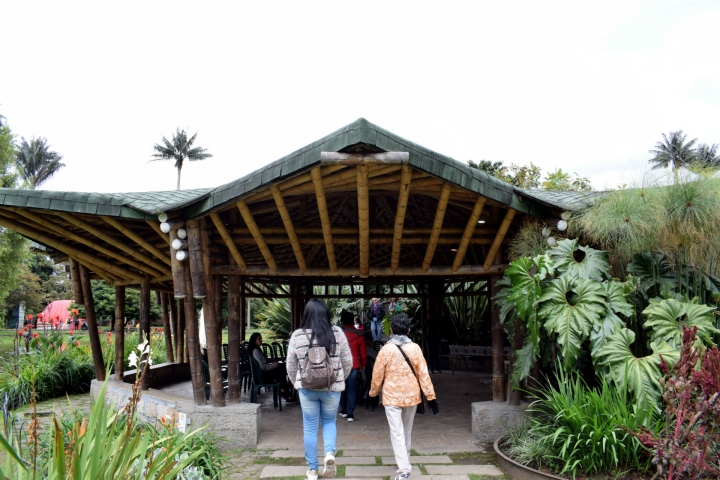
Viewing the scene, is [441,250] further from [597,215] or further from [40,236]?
[40,236]

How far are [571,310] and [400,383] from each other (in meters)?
1.84

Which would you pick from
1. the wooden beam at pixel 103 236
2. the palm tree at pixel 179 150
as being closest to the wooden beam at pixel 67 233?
the wooden beam at pixel 103 236

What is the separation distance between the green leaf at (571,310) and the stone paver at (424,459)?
5.33 feet

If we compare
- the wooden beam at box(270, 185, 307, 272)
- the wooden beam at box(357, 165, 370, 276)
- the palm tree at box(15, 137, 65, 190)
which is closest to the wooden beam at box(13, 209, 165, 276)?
the wooden beam at box(270, 185, 307, 272)

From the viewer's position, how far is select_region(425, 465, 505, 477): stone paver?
5.13 m

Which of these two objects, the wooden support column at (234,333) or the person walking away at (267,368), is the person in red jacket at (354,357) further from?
the wooden support column at (234,333)

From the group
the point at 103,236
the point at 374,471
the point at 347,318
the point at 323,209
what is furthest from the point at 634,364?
the point at 103,236

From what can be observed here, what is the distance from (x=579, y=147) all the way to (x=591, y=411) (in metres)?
54.0

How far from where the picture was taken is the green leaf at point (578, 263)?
5.47 meters

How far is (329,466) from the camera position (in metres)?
4.77

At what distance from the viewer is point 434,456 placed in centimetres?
575

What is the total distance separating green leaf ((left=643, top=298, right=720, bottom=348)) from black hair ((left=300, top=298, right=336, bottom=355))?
2859mm

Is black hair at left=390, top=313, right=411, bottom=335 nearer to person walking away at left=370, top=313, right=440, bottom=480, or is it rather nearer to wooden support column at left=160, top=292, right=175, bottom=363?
person walking away at left=370, top=313, right=440, bottom=480

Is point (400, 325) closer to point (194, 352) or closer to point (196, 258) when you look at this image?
point (196, 258)
